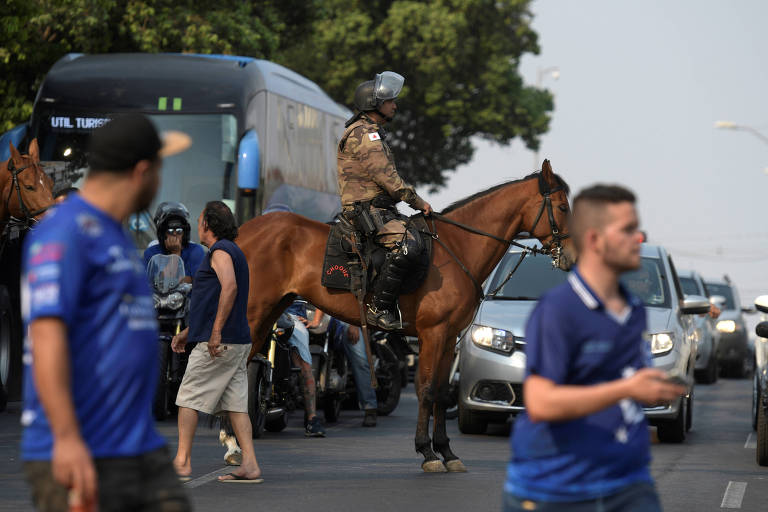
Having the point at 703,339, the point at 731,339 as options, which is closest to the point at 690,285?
the point at 703,339

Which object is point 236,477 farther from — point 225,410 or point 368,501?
point 368,501

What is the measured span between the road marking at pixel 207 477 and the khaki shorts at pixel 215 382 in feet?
1.72

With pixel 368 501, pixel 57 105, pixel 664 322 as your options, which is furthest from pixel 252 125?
Answer: pixel 368 501

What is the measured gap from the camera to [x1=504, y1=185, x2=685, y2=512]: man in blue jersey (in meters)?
4.25

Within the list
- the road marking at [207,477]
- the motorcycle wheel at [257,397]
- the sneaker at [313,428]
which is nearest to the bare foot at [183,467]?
the road marking at [207,477]

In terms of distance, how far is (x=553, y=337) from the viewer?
Answer: 14.0 ft

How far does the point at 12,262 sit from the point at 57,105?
11.9ft

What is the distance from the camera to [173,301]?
592 inches

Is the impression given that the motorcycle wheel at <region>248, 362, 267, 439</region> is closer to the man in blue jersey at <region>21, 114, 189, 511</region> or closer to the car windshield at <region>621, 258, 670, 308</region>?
the car windshield at <region>621, 258, 670, 308</region>

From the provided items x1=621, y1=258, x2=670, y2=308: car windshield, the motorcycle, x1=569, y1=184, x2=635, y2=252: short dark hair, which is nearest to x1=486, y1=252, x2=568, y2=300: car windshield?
x1=621, y1=258, x2=670, y2=308: car windshield

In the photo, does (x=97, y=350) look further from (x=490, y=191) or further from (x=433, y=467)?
(x=490, y=191)

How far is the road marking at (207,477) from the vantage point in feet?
32.8

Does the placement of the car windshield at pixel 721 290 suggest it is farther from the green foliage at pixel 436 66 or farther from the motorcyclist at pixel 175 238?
the motorcyclist at pixel 175 238

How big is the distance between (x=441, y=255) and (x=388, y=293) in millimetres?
582
